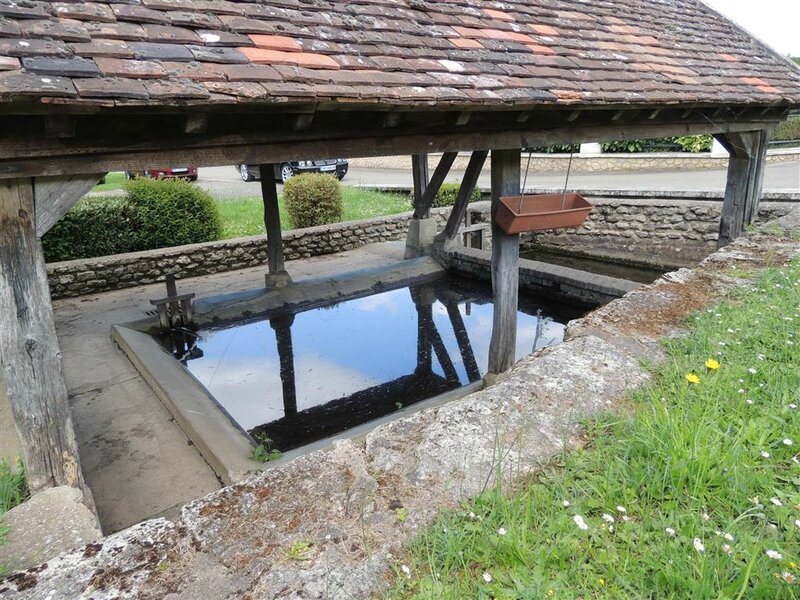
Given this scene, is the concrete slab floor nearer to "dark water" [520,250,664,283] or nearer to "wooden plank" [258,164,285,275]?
"wooden plank" [258,164,285,275]

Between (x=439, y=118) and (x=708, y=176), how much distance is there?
12788mm

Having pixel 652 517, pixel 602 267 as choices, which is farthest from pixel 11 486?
pixel 602 267

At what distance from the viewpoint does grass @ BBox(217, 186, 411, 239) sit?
9688 millimetres

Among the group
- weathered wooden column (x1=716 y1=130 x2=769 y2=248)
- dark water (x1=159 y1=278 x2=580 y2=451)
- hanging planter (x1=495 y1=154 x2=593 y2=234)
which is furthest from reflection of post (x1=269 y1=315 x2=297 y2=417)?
weathered wooden column (x1=716 y1=130 x2=769 y2=248)

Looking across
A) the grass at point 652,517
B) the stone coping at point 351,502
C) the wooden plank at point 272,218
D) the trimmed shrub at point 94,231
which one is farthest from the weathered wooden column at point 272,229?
the grass at point 652,517

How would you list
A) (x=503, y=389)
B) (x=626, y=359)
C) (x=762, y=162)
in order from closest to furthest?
(x=503, y=389), (x=626, y=359), (x=762, y=162)

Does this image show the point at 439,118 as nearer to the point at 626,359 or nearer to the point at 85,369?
the point at 626,359

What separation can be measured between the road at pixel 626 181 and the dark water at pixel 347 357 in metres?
6.73

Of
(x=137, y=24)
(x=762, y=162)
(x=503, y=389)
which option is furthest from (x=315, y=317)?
(x=762, y=162)

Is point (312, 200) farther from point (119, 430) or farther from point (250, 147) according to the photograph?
point (250, 147)

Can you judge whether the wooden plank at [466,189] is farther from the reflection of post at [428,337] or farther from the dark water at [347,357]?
the dark water at [347,357]

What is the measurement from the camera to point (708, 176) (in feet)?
44.4

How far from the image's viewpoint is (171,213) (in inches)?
326

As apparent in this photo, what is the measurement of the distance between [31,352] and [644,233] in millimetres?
10485
